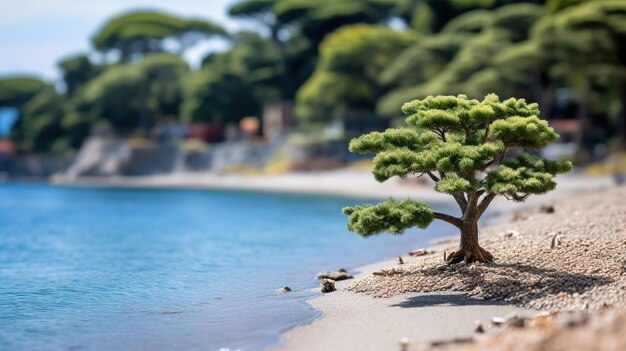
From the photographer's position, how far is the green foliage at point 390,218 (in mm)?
17953

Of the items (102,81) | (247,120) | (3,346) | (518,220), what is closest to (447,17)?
(247,120)

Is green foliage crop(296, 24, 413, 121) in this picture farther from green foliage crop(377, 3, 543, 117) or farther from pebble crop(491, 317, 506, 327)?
pebble crop(491, 317, 506, 327)

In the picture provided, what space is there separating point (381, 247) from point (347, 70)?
5659cm

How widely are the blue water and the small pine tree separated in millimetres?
3250

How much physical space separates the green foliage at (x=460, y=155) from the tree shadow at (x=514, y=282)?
1.55 m

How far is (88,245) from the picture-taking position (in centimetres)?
3519

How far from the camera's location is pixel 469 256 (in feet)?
63.2

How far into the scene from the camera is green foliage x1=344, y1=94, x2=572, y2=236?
59.0 ft

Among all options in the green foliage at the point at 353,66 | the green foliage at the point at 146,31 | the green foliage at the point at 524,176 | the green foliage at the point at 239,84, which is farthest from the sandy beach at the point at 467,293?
the green foliage at the point at 146,31

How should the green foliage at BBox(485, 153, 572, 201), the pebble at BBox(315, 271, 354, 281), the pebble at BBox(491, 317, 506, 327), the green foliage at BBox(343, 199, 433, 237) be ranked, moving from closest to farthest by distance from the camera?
the pebble at BBox(491, 317, 506, 327) → the green foliage at BBox(485, 153, 572, 201) → the green foliage at BBox(343, 199, 433, 237) → the pebble at BBox(315, 271, 354, 281)

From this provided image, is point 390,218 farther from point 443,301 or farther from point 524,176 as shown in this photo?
point 524,176

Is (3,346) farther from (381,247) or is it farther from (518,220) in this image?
(518,220)

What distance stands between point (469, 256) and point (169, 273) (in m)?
10.9

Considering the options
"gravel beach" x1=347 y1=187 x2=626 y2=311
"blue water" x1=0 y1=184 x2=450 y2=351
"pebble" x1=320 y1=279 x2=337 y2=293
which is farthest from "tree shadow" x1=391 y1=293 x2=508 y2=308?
"pebble" x1=320 y1=279 x2=337 y2=293
